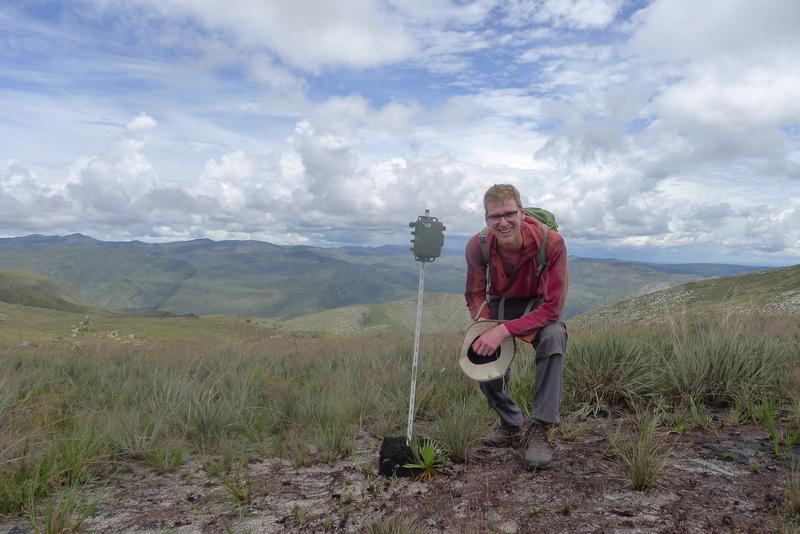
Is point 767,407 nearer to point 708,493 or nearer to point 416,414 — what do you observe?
point 708,493

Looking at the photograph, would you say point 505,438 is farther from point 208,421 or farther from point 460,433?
point 208,421

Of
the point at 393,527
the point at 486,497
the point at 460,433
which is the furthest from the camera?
the point at 460,433

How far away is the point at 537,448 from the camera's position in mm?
3990

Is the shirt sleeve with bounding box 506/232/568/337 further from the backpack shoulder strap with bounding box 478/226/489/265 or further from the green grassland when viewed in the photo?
the green grassland

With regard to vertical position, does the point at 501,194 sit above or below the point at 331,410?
above

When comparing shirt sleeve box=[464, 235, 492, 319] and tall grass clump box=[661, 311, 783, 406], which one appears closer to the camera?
shirt sleeve box=[464, 235, 492, 319]

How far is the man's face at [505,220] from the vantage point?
398cm

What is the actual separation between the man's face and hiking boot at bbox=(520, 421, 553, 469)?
1.58m

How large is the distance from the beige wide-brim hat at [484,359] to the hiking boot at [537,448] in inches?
21.6

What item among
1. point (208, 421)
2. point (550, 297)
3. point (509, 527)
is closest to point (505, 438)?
point (550, 297)

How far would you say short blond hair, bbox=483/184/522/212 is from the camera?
401cm

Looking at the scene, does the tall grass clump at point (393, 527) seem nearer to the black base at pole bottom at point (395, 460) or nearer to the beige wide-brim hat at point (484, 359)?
the black base at pole bottom at point (395, 460)

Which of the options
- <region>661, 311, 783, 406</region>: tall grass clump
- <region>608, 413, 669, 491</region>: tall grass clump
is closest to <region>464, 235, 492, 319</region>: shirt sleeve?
<region>608, 413, 669, 491</region>: tall grass clump

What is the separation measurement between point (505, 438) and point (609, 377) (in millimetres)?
1570
